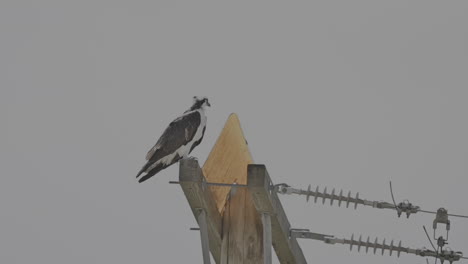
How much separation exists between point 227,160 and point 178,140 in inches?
81.0

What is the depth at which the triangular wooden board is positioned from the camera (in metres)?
8.39

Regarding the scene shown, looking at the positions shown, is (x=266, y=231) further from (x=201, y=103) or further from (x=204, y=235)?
(x=201, y=103)

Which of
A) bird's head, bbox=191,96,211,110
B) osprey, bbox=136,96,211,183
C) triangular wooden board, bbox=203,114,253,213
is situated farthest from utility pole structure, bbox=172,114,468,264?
bird's head, bbox=191,96,211,110

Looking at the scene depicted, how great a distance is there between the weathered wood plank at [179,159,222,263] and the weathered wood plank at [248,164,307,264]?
1.39ft

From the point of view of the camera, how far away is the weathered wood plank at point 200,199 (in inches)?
306

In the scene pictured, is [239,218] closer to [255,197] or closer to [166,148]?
[255,197]

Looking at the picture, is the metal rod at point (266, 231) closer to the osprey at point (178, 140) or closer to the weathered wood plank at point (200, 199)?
the weathered wood plank at point (200, 199)

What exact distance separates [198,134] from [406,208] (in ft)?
10.5

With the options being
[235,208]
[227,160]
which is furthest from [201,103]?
[235,208]

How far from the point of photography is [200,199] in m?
7.93

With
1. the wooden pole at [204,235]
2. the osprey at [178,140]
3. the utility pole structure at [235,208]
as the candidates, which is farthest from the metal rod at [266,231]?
the osprey at [178,140]

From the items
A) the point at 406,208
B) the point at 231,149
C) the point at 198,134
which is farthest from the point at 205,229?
the point at 198,134

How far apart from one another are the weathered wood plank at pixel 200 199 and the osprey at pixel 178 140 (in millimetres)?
1662

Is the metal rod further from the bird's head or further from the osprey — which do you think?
the bird's head
